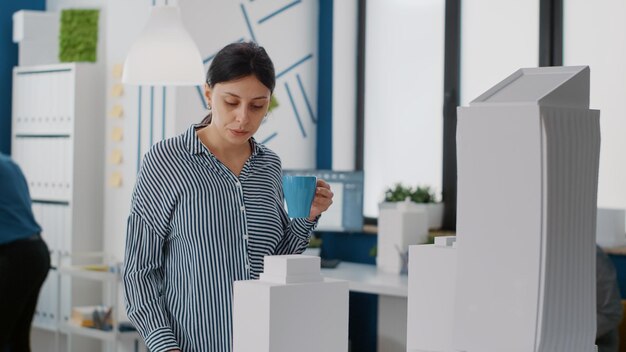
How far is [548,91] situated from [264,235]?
0.83 metres

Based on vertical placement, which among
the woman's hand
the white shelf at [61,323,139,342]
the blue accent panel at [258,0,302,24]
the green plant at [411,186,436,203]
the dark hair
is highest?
the blue accent panel at [258,0,302,24]

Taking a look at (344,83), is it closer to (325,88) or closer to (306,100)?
(325,88)

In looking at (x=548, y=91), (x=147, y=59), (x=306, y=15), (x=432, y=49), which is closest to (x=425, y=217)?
(x=432, y=49)

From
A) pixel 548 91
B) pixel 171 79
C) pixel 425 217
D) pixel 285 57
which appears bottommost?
pixel 425 217

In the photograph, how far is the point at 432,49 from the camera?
16.3 ft

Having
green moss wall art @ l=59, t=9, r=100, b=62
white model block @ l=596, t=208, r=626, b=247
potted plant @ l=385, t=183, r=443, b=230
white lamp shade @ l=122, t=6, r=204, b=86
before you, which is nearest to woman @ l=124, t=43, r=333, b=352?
white lamp shade @ l=122, t=6, r=204, b=86

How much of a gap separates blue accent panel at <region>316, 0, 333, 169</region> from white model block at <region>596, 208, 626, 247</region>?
67.9 inches

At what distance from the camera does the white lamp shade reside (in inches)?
129

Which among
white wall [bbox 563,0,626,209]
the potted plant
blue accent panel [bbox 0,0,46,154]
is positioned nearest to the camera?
white wall [bbox 563,0,626,209]

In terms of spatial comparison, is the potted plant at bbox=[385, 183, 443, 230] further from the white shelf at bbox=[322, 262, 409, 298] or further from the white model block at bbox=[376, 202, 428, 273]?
the white shelf at bbox=[322, 262, 409, 298]

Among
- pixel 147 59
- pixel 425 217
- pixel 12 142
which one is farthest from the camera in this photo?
pixel 12 142

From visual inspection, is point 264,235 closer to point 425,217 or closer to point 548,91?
point 548,91

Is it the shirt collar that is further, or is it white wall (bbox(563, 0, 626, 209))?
white wall (bbox(563, 0, 626, 209))

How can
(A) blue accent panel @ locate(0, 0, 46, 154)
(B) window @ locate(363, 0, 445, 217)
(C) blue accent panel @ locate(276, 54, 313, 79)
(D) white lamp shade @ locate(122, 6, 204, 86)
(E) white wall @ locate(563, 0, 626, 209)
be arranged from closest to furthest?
(D) white lamp shade @ locate(122, 6, 204, 86) → (E) white wall @ locate(563, 0, 626, 209) → (B) window @ locate(363, 0, 445, 217) → (C) blue accent panel @ locate(276, 54, 313, 79) → (A) blue accent panel @ locate(0, 0, 46, 154)
